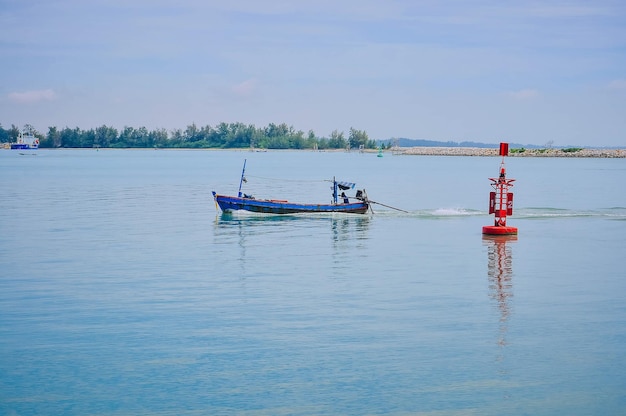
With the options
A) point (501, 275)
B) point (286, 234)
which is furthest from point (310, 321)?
point (286, 234)

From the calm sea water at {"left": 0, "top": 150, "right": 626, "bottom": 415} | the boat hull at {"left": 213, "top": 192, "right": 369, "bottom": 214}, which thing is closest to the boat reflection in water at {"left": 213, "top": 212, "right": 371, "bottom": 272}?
the calm sea water at {"left": 0, "top": 150, "right": 626, "bottom": 415}

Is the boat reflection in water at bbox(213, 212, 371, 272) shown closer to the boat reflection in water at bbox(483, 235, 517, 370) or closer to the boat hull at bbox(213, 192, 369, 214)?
the boat hull at bbox(213, 192, 369, 214)

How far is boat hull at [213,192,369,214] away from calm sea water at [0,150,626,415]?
5073mm

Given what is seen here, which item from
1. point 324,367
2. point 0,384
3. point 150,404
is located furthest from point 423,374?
point 0,384

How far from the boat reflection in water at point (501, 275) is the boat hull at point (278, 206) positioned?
1208 cm

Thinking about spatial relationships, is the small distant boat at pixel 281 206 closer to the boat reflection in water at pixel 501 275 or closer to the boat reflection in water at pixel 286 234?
the boat reflection in water at pixel 286 234

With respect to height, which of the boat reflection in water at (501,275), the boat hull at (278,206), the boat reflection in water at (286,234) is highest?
the boat hull at (278,206)

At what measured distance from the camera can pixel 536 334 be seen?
861 inches

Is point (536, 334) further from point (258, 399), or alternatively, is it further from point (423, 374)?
point (258, 399)

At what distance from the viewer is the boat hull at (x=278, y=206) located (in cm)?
5281

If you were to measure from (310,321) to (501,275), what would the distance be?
36.2 ft

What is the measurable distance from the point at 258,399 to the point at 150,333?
595 centimetres

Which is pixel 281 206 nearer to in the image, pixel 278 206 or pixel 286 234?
pixel 278 206

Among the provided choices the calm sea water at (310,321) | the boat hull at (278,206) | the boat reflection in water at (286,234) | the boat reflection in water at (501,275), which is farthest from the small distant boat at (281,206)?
the boat reflection in water at (501,275)
